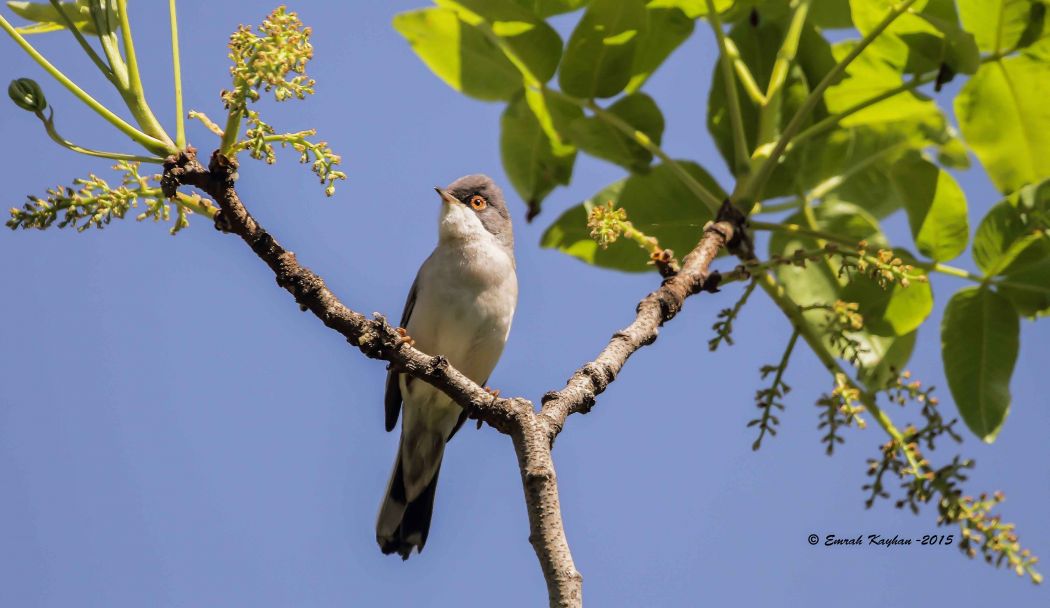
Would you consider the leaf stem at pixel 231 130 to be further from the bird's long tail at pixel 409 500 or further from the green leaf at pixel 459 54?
the bird's long tail at pixel 409 500

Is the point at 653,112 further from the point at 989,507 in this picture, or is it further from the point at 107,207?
the point at 107,207

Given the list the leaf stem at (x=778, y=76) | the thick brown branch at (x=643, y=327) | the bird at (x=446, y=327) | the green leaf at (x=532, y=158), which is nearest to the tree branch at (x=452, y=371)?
the thick brown branch at (x=643, y=327)

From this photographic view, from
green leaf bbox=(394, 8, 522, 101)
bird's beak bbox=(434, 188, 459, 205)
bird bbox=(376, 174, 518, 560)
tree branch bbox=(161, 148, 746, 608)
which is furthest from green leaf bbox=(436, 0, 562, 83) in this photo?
bird's beak bbox=(434, 188, 459, 205)

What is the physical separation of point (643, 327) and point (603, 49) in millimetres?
1408

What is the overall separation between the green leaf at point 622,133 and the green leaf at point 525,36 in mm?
267

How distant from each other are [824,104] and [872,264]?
3.97 ft

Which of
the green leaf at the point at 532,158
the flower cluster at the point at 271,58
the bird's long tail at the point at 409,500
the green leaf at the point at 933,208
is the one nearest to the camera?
the flower cluster at the point at 271,58

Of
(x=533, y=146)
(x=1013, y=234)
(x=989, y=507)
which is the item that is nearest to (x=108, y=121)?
(x=533, y=146)

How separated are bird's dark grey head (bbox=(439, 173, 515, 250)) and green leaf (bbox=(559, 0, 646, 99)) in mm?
2358

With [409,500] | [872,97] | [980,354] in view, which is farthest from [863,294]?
[409,500]

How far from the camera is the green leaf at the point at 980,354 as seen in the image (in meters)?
3.80

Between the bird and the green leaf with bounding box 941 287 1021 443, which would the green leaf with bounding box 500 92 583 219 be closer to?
the bird

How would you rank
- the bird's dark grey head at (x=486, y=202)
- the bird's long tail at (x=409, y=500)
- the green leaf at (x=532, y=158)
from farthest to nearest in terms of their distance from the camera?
the bird's dark grey head at (x=486, y=202) < the bird's long tail at (x=409, y=500) < the green leaf at (x=532, y=158)

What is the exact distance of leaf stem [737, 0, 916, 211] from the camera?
11.5 feet
